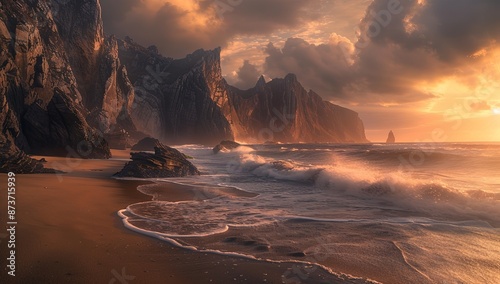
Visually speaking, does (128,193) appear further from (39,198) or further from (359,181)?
(359,181)

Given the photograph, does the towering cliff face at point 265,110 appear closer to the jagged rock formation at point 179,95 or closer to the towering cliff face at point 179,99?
the jagged rock formation at point 179,95

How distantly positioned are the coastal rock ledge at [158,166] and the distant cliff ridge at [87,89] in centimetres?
390

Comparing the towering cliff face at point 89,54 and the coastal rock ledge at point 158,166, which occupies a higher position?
the towering cliff face at point 89,54

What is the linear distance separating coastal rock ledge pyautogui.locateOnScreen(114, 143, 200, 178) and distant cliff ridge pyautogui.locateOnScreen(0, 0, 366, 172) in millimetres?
3896

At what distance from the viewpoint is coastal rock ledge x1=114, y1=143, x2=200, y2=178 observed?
586 inches

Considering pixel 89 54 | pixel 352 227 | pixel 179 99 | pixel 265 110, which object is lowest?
pixel 352 227

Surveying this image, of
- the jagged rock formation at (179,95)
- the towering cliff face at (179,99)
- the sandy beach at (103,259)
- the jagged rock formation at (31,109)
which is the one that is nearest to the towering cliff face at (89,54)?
the jagged rock formation at (179,95)

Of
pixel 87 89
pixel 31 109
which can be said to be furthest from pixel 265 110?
pixel 31 109

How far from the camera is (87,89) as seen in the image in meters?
56.1

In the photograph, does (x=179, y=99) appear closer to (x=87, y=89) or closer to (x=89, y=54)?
(x=89, y=54)

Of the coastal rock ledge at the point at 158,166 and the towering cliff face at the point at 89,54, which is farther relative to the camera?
the towering cliff face at the point at 89,54

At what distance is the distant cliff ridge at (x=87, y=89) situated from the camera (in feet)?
73.3

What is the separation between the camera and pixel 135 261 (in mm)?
4090

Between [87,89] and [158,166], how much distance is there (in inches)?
1929
